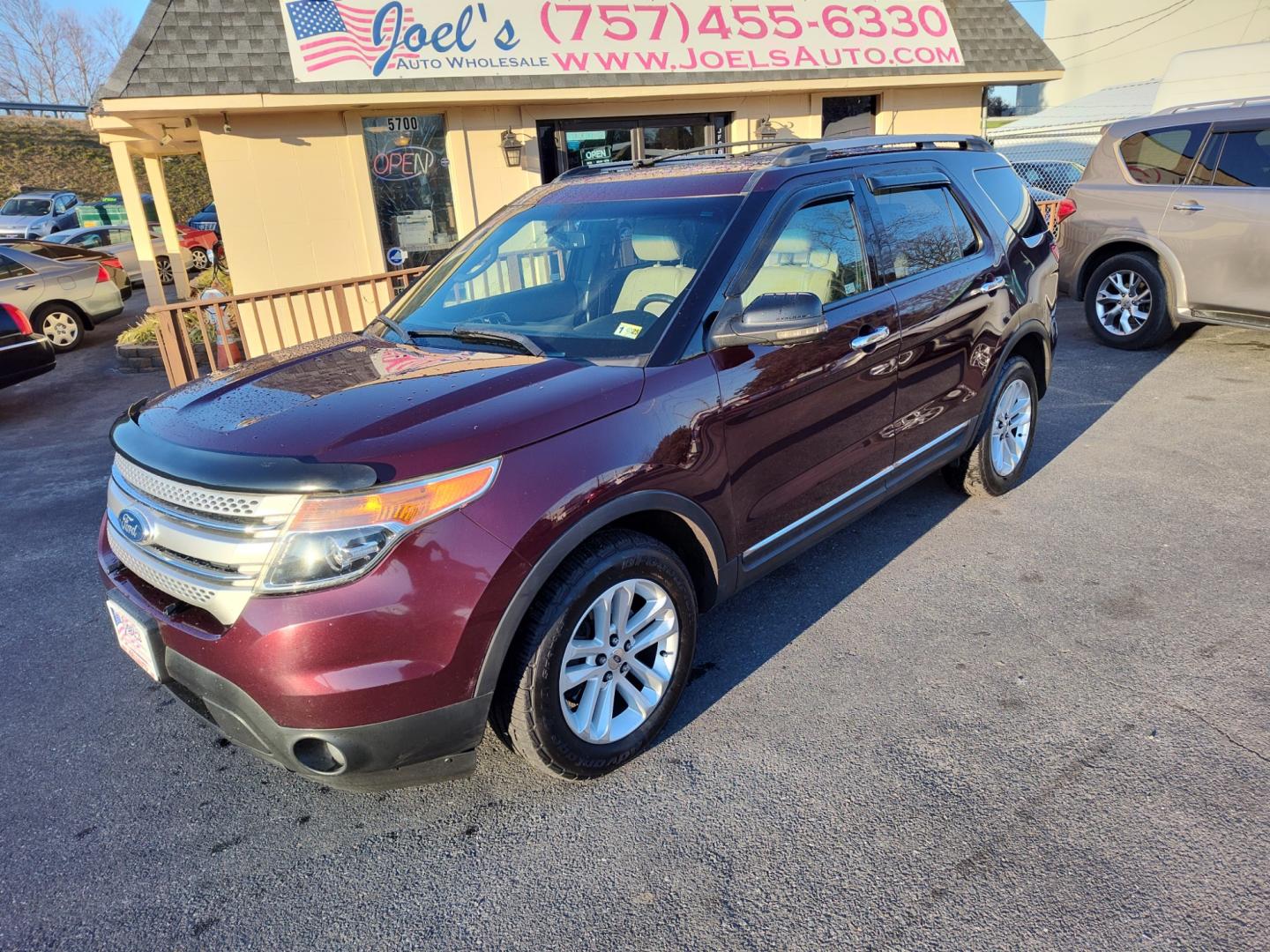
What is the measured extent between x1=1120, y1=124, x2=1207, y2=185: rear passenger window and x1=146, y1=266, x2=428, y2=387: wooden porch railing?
259 inches

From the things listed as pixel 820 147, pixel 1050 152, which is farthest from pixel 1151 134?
pixel 1050 152

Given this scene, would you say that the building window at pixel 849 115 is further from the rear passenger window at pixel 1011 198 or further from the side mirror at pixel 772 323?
the side mirror at pixel 772 323

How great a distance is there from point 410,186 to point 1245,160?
26.6ft

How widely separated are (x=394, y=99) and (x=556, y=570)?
7.90 m

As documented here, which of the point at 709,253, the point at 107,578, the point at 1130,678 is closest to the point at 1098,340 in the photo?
the point at 1130,678

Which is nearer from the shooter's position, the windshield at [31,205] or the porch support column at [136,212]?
the porch support column at [136,212]

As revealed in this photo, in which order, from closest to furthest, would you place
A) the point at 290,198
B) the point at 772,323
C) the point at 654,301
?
1. the point at 772,323
2. the point at 654,301
3. the point at 290,198

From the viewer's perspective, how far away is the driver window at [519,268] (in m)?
3.65

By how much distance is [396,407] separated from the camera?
2508 millimetres

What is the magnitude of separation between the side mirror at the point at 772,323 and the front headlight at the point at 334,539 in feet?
4.09

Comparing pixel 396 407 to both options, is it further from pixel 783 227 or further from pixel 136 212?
pixel 136 212

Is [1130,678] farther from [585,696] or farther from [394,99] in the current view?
[394,99]

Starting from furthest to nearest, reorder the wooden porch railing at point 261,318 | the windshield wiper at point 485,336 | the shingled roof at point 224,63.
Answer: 1. the shingled roof at point 224,63
2. the wooden porch railing at point 261,318
3. the windshield wiper at point 485,336

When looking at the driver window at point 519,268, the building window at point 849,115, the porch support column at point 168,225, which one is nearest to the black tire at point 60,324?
the porch support column at point 168,225
